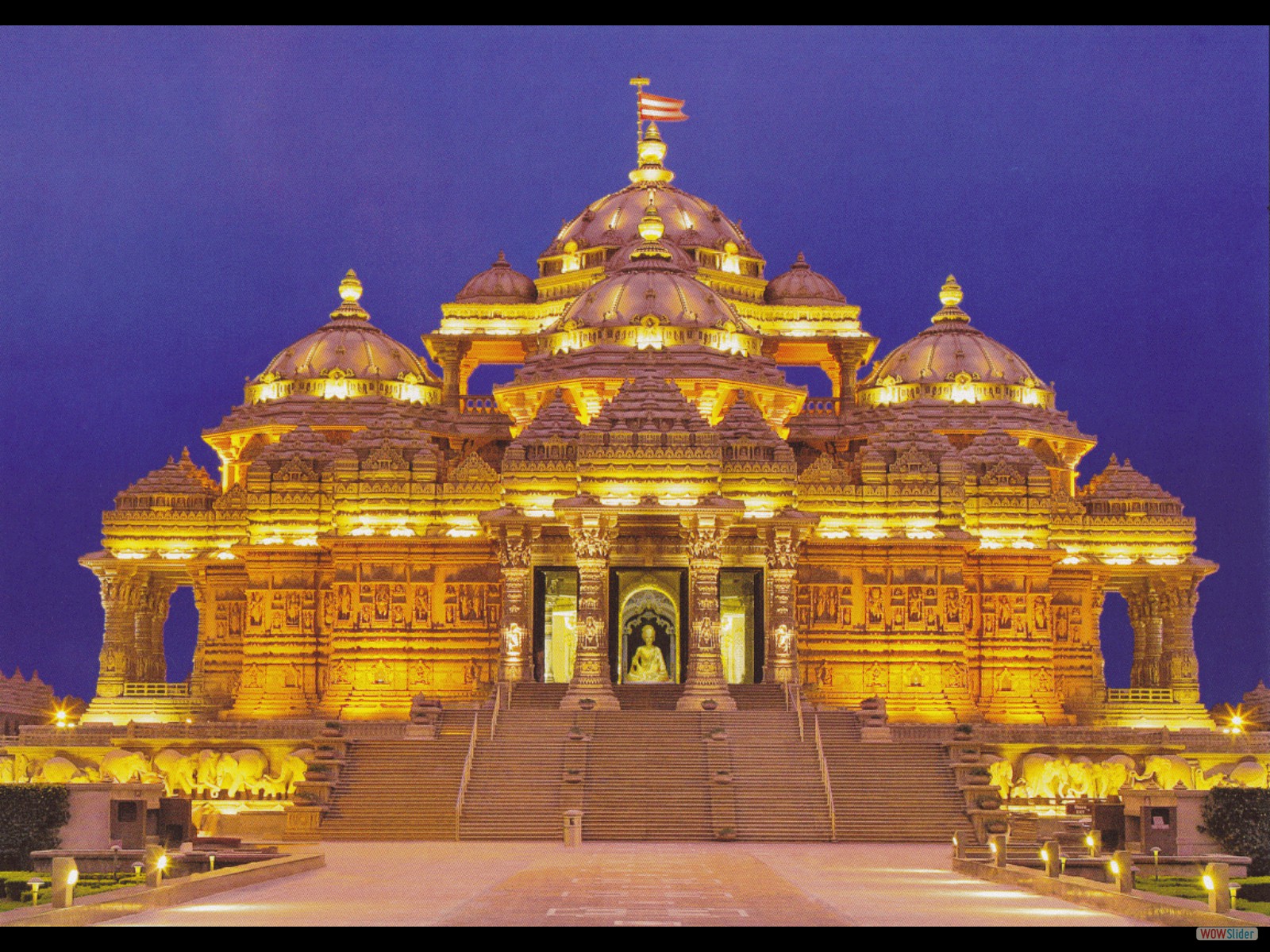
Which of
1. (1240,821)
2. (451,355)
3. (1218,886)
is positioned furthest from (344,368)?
(1218,886)

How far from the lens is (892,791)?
4134 centimetres

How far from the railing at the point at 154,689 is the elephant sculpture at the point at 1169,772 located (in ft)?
85.9

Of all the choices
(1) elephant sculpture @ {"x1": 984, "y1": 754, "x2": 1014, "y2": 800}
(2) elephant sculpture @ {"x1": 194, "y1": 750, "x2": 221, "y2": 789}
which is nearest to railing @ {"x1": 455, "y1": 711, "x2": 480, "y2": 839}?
(2) elephant sculpture @ {"x1": 194, "y1": 750, "x2": 221, "y2": 789}

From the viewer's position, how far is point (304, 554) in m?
56.5

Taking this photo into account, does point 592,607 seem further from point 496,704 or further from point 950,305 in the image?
→ point 950,305

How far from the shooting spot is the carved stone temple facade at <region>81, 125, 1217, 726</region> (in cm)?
5112

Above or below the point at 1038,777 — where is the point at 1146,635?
above

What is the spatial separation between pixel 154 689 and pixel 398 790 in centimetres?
1887

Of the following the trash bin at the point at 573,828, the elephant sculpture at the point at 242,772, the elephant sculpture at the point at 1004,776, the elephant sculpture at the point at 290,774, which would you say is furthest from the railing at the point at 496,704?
the elephant sculpture at the point at 1004,776

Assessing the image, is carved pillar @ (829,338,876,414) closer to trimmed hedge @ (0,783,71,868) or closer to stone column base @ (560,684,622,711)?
stone column base @ (560,684,622,711)

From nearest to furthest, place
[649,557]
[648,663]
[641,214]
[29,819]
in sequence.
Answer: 1. [29,819]
2. [649,557]
3. [648,663]
4. [641,214]

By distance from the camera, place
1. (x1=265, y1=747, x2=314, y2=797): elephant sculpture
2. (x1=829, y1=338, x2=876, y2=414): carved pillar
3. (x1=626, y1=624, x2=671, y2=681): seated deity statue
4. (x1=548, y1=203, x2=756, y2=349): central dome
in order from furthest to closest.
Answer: (x1=829, y1=338, x2=876, y2=414): carved pillar < (x1=548, y1=203, x2=756, y2=349): central dome < (x1=626, y1=624, x2=671, y2=681): seated deity statue < (x1=265, y1=747, x2=314, y2=797): elephant sculpture

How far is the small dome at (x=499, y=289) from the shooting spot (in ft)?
235

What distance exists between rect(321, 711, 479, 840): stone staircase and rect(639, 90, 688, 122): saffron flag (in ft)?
104
